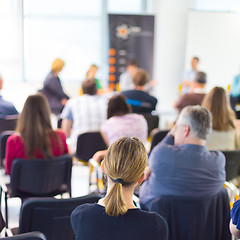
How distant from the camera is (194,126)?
243 centimetres

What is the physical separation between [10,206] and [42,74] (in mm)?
4876

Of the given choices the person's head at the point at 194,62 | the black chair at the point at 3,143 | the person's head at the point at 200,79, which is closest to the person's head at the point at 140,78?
the person's head at the point at 200,79

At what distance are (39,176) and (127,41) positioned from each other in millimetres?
5654

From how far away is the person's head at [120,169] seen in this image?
5.05 ft

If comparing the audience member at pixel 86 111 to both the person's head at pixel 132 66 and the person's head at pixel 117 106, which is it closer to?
the person's head at pixel 117 106

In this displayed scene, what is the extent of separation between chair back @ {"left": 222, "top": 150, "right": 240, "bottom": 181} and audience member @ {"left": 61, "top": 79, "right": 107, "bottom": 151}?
5.27 ft

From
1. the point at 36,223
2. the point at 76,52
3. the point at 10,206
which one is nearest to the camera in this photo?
the point at 36,223

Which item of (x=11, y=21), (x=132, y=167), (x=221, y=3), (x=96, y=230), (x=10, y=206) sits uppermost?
(x=221, y=3)

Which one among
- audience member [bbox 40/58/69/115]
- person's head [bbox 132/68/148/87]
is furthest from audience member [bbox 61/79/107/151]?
audience member [bbox 40/58/69/115]

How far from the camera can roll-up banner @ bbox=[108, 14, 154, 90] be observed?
810cm

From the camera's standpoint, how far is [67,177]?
320cm

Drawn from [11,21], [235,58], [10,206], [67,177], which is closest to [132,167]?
[67,177]

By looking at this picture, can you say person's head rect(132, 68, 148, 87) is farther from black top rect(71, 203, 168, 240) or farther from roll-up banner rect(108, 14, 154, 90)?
black top rect(71, 203, 168, 240)

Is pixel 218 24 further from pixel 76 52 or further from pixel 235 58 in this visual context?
pixel 76 52
